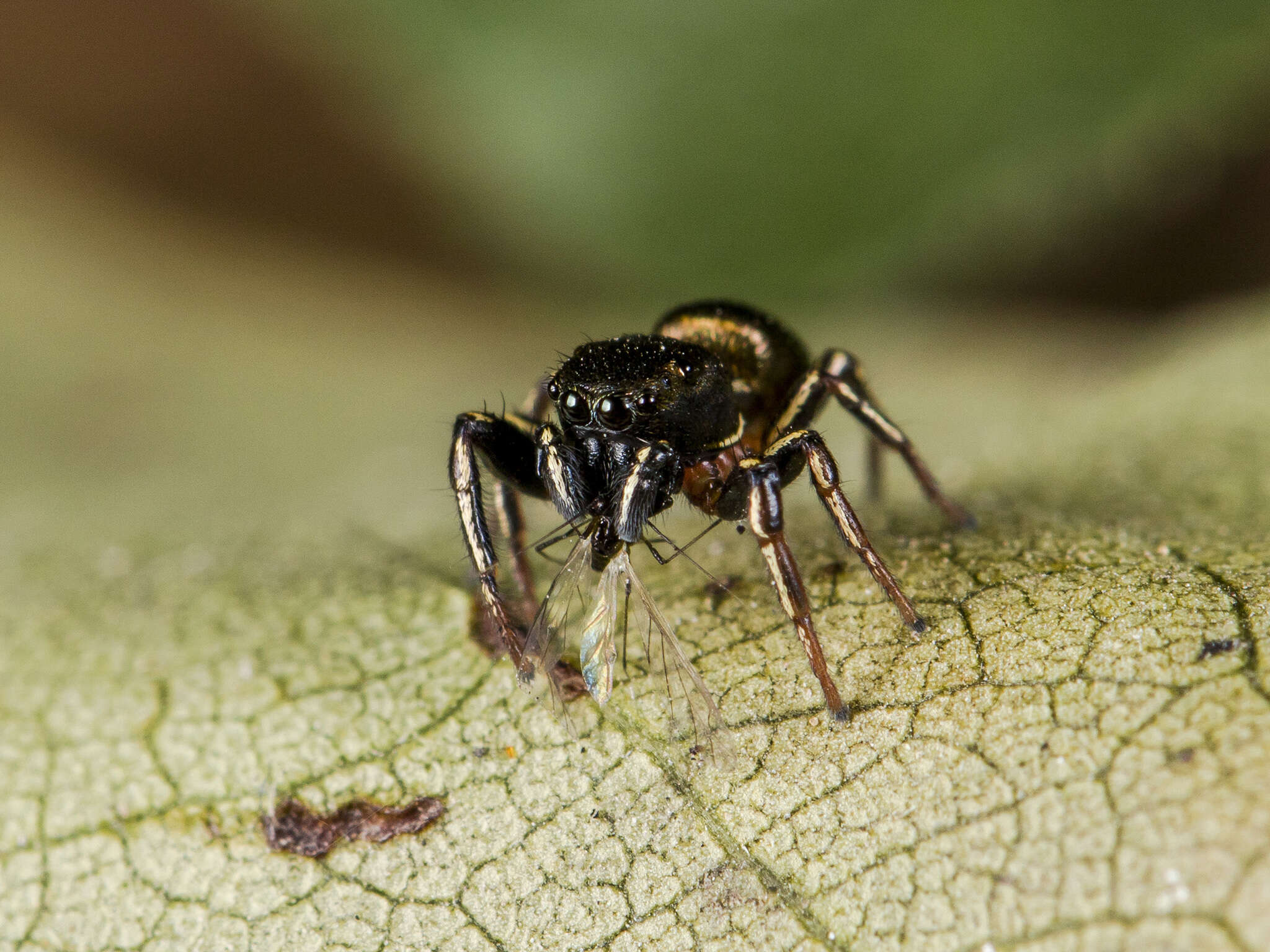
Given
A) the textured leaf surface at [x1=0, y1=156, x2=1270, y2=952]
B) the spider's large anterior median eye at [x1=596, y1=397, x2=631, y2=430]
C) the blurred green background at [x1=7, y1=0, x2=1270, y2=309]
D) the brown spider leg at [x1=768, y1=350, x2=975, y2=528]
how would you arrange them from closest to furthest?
A: 1. the textured leaf surface at [x1=0, y1=156, x2=1270, y2=952]
2. the spider's large anterior median eye at [x1=596, y1=397, x2=631, y2=430]
3. the brown spider leg at [x1=768, y1=350, x2=975, y2=528]
4. the blurred green background at [x1=7, y1=0, x2=1270, y2=309]

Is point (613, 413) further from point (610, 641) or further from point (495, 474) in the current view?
point (610, 641)

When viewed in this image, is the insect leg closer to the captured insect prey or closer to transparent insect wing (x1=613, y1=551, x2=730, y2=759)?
the captured insect prey

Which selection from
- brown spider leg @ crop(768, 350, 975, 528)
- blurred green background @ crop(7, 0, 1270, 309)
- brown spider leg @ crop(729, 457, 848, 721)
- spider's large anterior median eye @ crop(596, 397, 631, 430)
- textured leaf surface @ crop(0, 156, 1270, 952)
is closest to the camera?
textured leaf surface @ crop(0, 156, 1270, 952)

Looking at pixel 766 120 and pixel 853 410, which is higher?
pixel 766 120

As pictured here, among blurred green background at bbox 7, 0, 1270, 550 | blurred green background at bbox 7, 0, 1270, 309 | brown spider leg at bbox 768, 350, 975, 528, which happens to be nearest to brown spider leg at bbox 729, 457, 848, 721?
brown spider leg at bbox 768, 350, 975, 528

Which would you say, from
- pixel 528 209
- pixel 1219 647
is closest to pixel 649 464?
pixel 1219 647

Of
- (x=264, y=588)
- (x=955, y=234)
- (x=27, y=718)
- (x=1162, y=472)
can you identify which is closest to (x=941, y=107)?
(x=955, y=234)

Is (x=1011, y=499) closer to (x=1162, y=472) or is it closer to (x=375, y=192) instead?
(x=1162, y=472)
